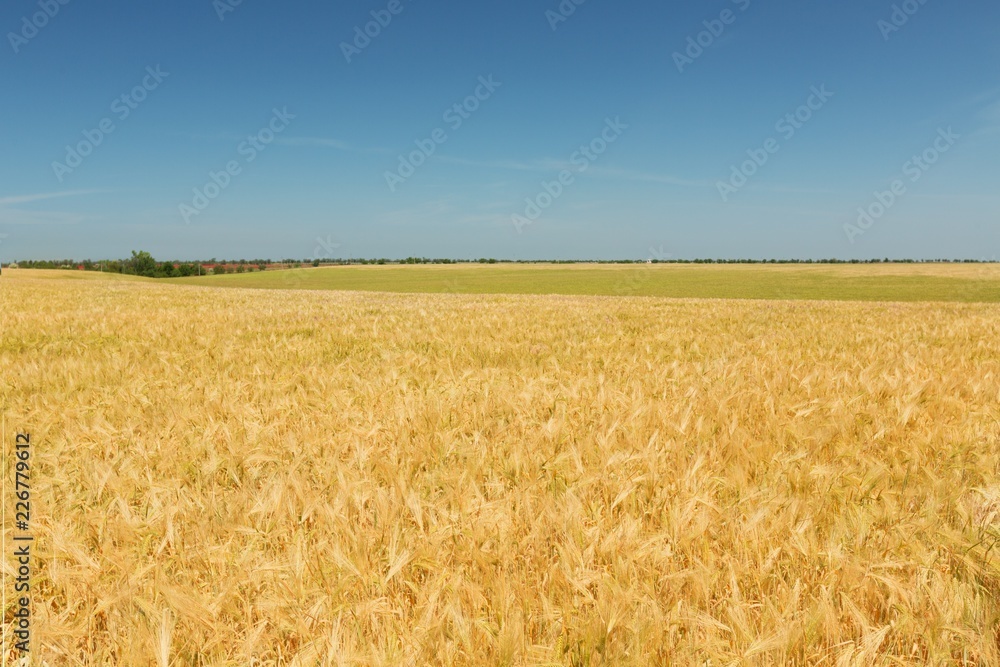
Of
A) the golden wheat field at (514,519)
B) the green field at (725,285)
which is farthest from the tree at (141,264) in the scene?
the golden wheat field at (514,519)

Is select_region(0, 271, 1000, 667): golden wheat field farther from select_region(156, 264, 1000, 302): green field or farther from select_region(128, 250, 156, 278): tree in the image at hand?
select_region(128, 250, 156, 278): tree

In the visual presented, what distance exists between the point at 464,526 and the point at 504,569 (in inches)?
11.0

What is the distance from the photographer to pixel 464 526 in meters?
1.70

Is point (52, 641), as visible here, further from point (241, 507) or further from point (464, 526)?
point (464, 526)

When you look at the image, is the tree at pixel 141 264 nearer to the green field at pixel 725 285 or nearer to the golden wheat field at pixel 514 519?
the green field at pixel 725 285

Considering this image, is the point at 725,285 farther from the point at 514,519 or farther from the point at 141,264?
the point at 141,264

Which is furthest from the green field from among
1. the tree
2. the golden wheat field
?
the tree

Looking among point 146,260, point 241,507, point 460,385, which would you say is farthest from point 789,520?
point 146,260

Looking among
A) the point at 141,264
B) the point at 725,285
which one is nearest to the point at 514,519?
the point at 725,285

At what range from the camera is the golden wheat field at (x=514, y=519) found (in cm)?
122

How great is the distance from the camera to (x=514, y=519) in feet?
5.86

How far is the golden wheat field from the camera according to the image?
122cm

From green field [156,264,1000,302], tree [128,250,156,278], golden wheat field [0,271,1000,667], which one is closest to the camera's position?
golden wheat field [0,271,1000,667]

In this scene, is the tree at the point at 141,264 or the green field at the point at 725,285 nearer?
the green field at the point at 725,285
